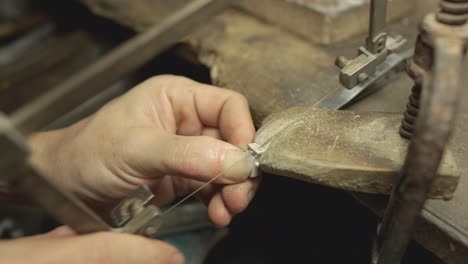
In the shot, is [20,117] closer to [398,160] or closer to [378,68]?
[398,160]

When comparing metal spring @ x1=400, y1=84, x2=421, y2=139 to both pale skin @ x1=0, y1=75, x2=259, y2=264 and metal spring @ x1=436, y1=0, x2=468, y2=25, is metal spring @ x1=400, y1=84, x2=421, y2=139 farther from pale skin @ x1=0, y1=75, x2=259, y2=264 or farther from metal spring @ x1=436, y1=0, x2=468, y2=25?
pale skin @ x1=0, y1=75, x2=259, y2=264

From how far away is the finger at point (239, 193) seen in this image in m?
0.67

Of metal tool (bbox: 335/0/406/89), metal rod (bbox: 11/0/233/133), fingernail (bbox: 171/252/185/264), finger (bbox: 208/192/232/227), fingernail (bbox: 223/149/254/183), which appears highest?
metal rod (bbox: 11/0/233/133)

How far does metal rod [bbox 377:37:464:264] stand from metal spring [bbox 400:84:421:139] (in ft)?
0.32

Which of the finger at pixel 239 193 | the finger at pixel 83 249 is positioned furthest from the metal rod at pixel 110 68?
the finger at pixel 239 193

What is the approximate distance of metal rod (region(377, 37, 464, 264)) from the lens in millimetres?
399

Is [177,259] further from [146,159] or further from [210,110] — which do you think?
[210,110]

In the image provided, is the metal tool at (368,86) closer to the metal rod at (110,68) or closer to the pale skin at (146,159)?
the pale skin at (146,159)

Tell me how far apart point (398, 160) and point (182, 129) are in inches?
15.3

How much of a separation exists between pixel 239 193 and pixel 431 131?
0.33 meters

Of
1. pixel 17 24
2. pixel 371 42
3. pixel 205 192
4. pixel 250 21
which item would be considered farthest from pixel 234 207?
pixel 17 24

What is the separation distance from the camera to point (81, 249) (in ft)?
1.68

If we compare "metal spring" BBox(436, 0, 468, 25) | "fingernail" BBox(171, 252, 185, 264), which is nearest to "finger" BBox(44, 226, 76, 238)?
"fingernail" BBox(171, 252, 185, 264)

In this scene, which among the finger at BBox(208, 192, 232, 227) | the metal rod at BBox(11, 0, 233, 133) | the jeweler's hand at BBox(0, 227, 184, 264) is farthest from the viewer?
the finger at BBox(208, 192, 232, 227)
